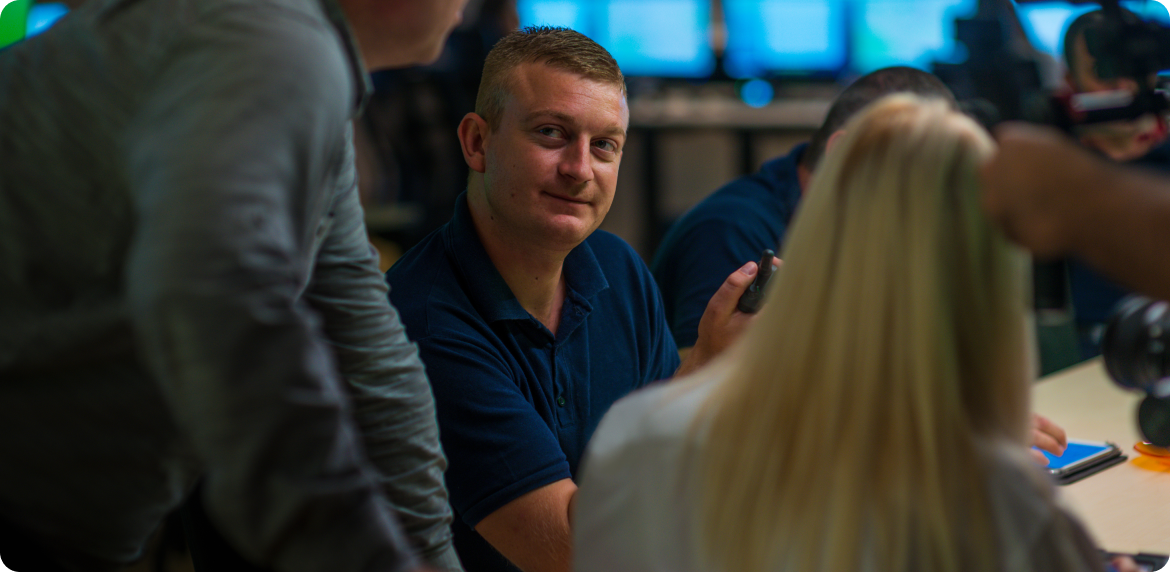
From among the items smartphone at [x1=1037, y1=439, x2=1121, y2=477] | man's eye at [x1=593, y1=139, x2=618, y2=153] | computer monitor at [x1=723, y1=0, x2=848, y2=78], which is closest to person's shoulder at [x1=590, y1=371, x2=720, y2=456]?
man's eye at [x1=593, y1=139, x2=618, y2=153]

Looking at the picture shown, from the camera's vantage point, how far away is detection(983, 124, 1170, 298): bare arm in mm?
638

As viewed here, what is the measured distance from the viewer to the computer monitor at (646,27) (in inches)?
205

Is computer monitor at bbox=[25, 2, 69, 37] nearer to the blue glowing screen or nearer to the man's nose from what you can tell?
the man's nose

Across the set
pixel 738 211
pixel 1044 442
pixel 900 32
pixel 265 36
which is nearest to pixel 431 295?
pixel 265 36

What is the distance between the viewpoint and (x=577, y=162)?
1435 mm

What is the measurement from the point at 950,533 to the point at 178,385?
54 centimetres

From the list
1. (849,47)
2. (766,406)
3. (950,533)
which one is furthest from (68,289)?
(849,47)

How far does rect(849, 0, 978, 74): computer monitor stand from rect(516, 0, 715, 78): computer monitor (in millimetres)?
805

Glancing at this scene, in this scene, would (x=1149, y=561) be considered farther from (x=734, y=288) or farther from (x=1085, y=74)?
(x=1085, y=74)

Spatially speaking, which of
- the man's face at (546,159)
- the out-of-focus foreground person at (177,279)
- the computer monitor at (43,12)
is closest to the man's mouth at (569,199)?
the man's face at (546,159)

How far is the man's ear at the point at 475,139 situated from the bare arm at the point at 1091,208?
37.3 inches

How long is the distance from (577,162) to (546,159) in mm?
47

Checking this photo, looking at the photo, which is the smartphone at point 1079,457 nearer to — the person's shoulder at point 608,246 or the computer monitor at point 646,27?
the person's shoulder at point 608,246

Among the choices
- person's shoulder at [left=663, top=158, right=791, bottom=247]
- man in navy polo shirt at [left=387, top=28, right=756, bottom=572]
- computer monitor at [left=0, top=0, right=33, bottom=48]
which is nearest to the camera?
man in navy polo shirt at [left=387, top=28, right=756, bottom=572]
